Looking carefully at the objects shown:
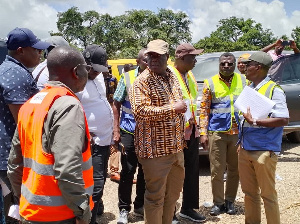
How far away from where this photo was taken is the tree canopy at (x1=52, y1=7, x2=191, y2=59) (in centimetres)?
4247

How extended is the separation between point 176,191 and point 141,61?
1.59 meters

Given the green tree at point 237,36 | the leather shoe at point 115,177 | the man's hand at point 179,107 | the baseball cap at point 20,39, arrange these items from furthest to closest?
the green tree at point 237,36, the leather shoe at point 115,177, the man's hand at point 179,107, the baseball cap at point 20,39

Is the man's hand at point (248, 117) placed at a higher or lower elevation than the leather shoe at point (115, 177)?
higher

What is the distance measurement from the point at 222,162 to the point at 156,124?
157 centimetres

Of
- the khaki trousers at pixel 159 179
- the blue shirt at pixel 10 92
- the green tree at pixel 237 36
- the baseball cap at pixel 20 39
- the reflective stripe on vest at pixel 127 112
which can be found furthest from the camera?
the green tree at pixel 237 36

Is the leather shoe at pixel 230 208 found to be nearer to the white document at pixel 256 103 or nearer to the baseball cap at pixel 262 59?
the white document at pixel 256 103

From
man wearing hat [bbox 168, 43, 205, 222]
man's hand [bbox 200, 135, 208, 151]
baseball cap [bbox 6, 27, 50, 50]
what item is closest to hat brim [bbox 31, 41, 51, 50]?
baseball cap [bbox 6, 27, 50, 50]

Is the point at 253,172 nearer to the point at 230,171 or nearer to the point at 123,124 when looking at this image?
the point at 230,171

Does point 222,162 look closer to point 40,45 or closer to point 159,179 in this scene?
point 159,179

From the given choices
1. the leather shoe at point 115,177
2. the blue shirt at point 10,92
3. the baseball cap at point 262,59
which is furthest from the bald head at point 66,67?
the leather shoe at point 115,177

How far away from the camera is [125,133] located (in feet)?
13.4

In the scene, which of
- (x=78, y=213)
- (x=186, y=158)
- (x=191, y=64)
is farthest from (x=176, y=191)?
(x=78, y=213)

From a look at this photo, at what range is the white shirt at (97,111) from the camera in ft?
10.7

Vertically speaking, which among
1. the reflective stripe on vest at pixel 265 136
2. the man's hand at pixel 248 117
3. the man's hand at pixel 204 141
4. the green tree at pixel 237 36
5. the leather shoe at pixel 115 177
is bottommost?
the leather shoe at pixel 115 177
